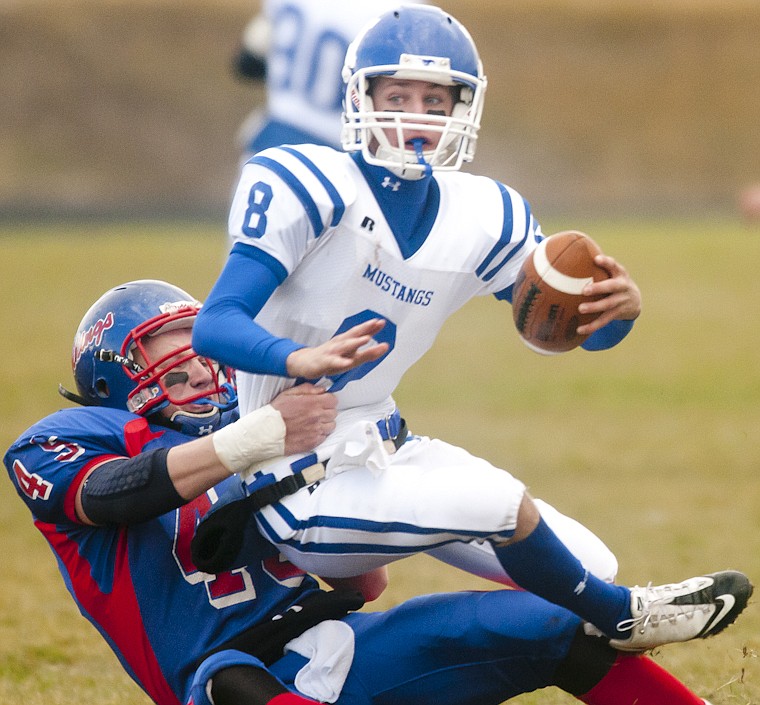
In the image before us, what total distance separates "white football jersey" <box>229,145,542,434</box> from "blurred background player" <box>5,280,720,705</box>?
0.56ft

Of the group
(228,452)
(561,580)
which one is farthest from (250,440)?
(561,580)

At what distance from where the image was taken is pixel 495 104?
31.0 meters

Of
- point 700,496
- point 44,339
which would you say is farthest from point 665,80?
point 700,496

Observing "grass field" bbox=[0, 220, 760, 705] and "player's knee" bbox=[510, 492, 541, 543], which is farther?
"grass field" bbox=[0, 220, 760, 705]

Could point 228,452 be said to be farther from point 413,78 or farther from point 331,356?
point 413,78

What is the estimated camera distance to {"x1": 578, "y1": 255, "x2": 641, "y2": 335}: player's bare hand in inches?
112

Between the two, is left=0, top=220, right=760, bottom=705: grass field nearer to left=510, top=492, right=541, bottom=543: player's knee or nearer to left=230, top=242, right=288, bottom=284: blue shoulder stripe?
left=510, top=492, right=541, bottom=543: player's knee

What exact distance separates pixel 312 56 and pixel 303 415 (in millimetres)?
6480

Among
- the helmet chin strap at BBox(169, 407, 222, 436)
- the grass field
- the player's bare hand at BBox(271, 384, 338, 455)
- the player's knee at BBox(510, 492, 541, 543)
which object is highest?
the player's bare hand at BBox(271, 384, 338, 455)

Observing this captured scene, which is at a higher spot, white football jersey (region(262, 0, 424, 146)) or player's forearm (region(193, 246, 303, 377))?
white football jersey (region(262, 0, 424, 146))

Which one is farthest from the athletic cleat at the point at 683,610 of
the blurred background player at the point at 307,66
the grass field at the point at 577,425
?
the blurred background player at the point at 307,66

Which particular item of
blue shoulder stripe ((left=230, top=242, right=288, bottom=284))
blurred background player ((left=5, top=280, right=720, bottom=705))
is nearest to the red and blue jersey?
blurred background player ((left=5, top=280, right=720, bottom=705))

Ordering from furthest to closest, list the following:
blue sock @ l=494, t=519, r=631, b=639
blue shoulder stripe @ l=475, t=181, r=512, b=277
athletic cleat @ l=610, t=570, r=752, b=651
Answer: blue shoulder stripe @ l=475, t=181, r=512, b=277
athletic cleat @ l=610, t=570, r=752, b=651
blue sock @ l=494, t=519, r=631, b=639

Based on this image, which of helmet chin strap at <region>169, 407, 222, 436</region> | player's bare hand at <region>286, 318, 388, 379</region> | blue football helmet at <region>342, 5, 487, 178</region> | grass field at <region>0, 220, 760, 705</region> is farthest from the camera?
grass field at <region>0, 220, 760, 705</region>
